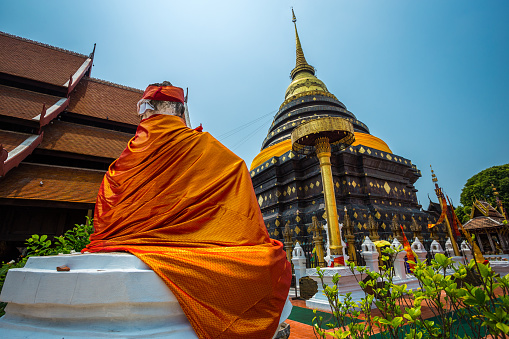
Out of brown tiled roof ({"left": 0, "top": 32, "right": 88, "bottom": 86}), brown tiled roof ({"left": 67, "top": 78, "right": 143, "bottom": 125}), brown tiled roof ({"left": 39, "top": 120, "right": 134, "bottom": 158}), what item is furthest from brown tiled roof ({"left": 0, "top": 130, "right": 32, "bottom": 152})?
brown tiled roof ({"left": 0, "top": 32, "right": 88, "bottom": 86})

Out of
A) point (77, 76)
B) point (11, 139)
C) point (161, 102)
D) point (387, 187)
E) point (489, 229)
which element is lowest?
point (161, 102)

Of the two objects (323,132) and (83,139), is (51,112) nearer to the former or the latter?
(83,139)

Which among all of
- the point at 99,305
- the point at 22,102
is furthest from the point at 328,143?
the point at 22,102

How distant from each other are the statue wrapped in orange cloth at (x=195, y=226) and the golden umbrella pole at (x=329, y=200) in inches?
150

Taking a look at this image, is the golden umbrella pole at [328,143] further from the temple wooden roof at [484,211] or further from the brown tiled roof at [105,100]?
the temple wooden roof at [484,211]

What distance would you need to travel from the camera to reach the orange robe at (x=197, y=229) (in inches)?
56.6

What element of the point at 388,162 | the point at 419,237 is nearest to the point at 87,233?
the point at 419,237

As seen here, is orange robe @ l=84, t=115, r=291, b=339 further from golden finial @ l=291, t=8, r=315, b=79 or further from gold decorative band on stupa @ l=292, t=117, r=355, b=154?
golden finial @ l=291, t=8, r=315, b=79

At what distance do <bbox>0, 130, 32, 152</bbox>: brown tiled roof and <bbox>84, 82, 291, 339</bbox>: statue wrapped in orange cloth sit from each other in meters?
8.20

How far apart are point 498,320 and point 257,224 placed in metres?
1.40

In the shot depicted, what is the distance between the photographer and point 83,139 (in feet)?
33.7

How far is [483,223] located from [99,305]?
20.4 m

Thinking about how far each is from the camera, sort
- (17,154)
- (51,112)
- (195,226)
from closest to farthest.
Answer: (195,226) → (17,154) → (51,112)

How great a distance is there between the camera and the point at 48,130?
10.0 meters
